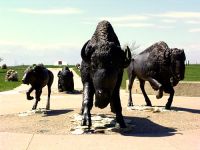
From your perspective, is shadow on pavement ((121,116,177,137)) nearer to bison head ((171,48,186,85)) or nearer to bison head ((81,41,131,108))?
bison head ((81,41,131,108))

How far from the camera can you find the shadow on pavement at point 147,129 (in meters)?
9.60

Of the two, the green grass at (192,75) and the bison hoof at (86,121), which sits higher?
the green grass at (192,75)

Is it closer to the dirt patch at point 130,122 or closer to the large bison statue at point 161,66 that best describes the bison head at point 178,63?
the large bison statue at point 161,66

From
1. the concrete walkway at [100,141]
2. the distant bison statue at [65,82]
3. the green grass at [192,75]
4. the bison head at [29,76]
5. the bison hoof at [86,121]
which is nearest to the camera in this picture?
the concrete walkway at [100,141]

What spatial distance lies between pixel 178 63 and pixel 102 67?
176 inches

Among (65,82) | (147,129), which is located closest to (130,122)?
(147,129)

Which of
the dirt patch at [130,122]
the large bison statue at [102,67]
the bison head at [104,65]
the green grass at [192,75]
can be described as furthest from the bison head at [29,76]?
the green grass at [192,75]

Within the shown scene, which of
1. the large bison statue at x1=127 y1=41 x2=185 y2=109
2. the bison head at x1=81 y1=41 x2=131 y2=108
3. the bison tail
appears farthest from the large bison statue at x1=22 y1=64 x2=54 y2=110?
the bison tail

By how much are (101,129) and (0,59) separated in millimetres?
93349

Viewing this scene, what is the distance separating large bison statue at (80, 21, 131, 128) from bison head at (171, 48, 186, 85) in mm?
2972

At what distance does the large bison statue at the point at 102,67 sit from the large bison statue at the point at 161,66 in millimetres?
3022

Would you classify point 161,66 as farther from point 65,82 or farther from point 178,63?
point 65,82

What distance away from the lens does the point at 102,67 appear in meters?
8.98

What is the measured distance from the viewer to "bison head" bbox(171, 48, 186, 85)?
12.7 meters
